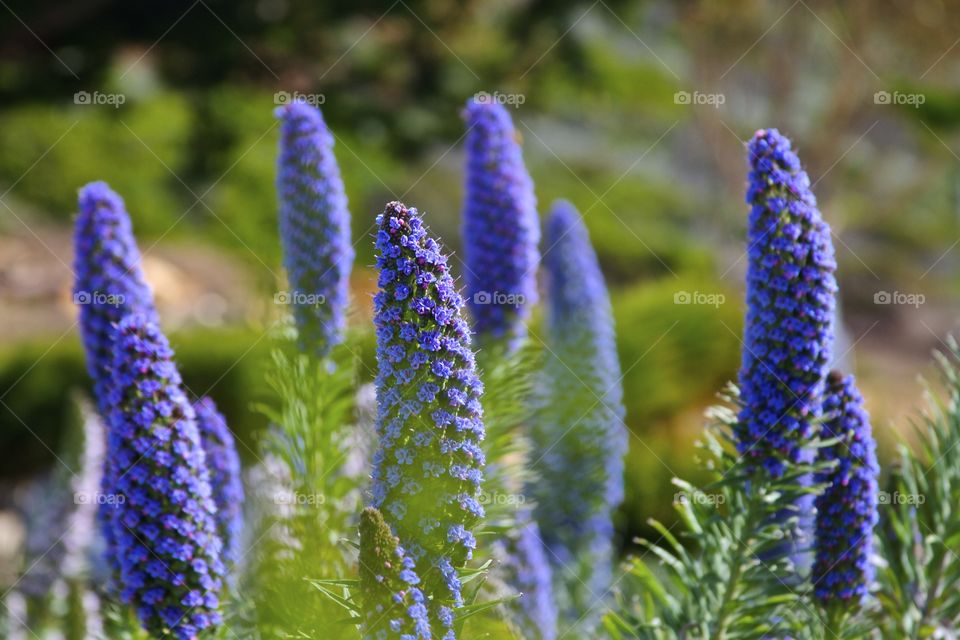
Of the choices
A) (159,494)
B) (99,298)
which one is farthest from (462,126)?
(159,494)

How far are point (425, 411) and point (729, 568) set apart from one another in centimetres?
115

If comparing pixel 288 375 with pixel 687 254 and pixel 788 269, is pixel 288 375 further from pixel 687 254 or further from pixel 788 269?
pixel 687 254

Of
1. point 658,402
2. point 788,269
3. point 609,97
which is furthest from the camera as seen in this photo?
point 609,97

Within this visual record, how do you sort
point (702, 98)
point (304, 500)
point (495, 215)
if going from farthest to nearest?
1. point (702, 98)
2. point (495, 215)
3. point (304, 500)

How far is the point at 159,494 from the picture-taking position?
2473 mm

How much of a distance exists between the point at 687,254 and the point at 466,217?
18.2 meters

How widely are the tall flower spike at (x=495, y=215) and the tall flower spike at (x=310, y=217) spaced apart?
0.67 m

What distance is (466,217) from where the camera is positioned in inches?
167

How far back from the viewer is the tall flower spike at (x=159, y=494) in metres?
2.46

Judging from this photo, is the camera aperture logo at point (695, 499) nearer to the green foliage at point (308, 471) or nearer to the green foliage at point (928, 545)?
the green foliage at point (928, 545)

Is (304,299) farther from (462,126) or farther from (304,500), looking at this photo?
(462,126)

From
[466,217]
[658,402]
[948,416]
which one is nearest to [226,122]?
[658,402]

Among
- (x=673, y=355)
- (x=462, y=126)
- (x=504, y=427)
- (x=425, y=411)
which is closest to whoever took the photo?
(x=425, y=411)

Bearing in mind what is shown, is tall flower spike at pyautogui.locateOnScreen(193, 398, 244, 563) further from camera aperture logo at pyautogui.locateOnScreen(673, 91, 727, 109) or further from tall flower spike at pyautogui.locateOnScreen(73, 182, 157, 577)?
camera aperture logo at pyautogui.locateOnScreen(673, 91, 727, 109)
